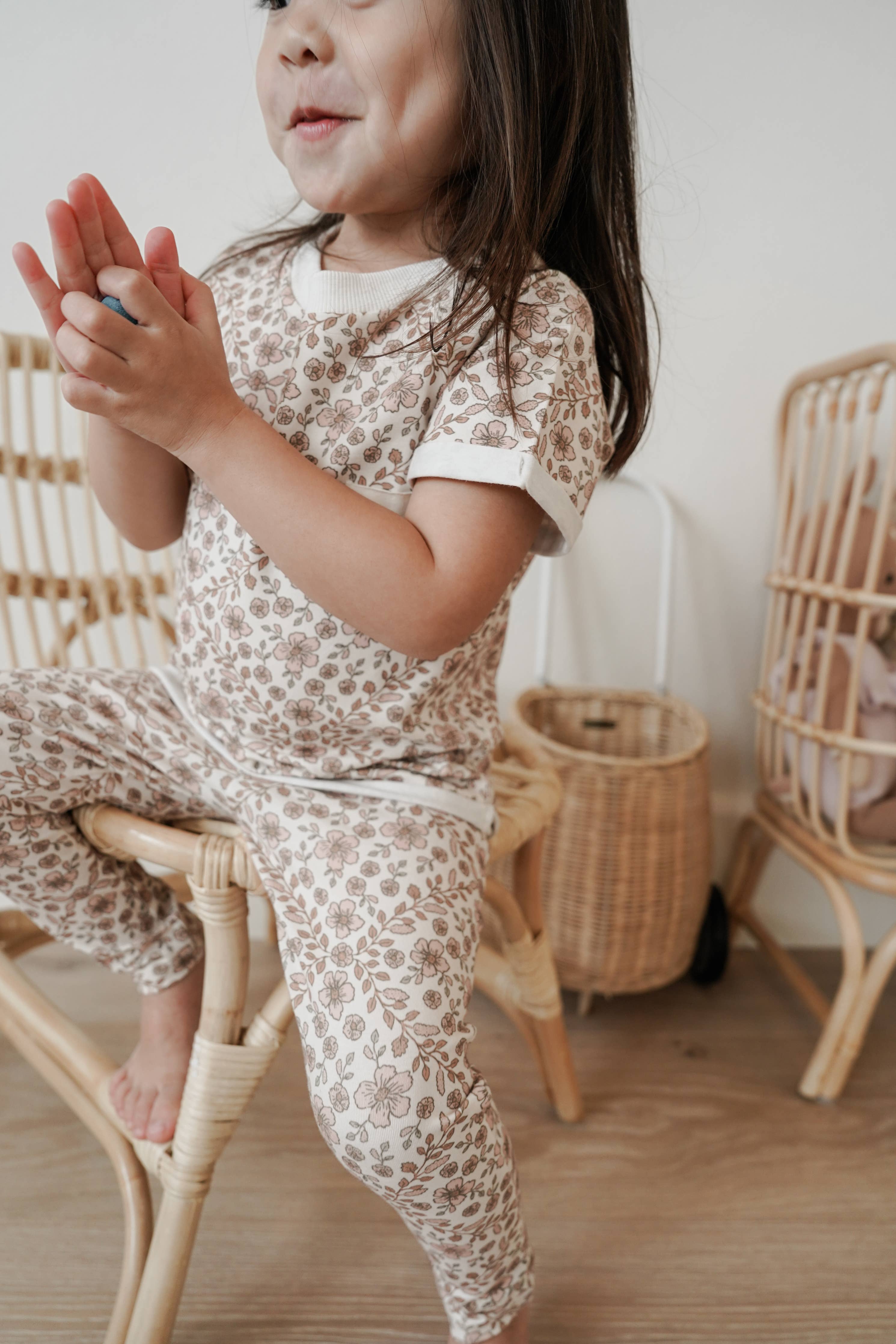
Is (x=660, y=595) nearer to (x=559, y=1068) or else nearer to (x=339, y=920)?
(x=559, y=1068)

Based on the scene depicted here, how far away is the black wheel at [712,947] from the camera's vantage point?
4.05 ft

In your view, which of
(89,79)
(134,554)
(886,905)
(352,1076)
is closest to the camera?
(352,1076)

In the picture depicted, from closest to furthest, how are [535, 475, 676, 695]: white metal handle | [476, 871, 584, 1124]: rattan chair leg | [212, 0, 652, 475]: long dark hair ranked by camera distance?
[212, 0, 652, 475]: long dark hair → [476, 871, 584, 1124]: rattan chair leg → [535, 475, 676, 695]: white metal handle

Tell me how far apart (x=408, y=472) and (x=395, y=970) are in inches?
12.7

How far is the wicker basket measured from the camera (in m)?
1.09

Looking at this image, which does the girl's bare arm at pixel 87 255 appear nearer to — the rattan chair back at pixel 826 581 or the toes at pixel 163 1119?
the toes at pixel 163 1119

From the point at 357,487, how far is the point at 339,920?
0.94ft

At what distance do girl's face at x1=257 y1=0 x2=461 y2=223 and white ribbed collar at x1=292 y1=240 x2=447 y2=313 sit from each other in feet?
0.17

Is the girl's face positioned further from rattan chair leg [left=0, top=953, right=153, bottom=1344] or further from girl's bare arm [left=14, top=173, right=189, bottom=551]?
rattan chair leg [left=0, top=953, right=153, bottom=1344]

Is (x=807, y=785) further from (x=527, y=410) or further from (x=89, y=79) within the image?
(x=89, y=79)

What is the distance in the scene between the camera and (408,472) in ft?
2.13

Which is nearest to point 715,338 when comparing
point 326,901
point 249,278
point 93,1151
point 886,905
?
point 249,278

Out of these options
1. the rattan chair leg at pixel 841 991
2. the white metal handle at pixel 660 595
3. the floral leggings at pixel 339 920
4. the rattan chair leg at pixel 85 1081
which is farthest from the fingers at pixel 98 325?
the rattan chair leg at pixel 841 991

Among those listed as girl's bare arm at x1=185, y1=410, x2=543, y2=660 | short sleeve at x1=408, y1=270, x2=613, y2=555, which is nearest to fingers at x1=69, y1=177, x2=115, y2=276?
girl's bare arm at x1=185, y1=410, x2=543, y2=660
